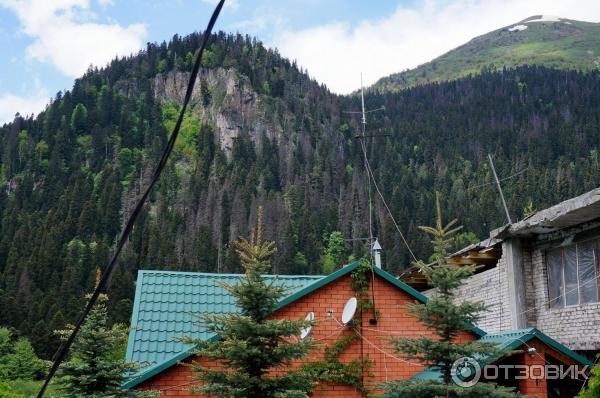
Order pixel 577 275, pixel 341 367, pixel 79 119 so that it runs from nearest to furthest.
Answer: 1. pixel 341 367
2. pixel 577 275
3. pixel 79 119

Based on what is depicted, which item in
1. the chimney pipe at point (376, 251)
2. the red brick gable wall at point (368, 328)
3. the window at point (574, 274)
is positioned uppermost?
the chimney pipe at point (376, 251)

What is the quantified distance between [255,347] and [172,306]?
15.0 feet

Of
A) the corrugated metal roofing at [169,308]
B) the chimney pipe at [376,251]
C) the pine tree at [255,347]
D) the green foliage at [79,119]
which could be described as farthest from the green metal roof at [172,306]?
the green foliage at [79,119]

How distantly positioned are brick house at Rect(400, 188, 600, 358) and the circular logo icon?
193 centimetres

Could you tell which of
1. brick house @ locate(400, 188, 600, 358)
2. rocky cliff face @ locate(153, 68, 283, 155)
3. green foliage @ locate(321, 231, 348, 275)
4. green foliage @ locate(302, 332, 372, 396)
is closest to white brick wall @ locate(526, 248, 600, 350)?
brick house @ locate(400, 188, 600, 358)

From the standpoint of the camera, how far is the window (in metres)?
12.4

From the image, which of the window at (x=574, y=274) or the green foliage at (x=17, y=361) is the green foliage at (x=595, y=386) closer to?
the window at (x=574, y=274)

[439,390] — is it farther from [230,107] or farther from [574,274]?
[230,107]

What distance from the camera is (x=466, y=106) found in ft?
492

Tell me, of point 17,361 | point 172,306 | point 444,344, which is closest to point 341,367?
point 444,344

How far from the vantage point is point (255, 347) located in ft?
31.8

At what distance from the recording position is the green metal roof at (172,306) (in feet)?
41.3

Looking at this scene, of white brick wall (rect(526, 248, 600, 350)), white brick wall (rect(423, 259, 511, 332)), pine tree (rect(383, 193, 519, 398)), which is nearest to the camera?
pine tree (rect(383, 193, 519, 398))

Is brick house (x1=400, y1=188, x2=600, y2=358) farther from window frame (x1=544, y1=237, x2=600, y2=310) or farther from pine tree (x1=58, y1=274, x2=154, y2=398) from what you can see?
pine tree (x1=58, y1=274, x2=154, y2=398)
